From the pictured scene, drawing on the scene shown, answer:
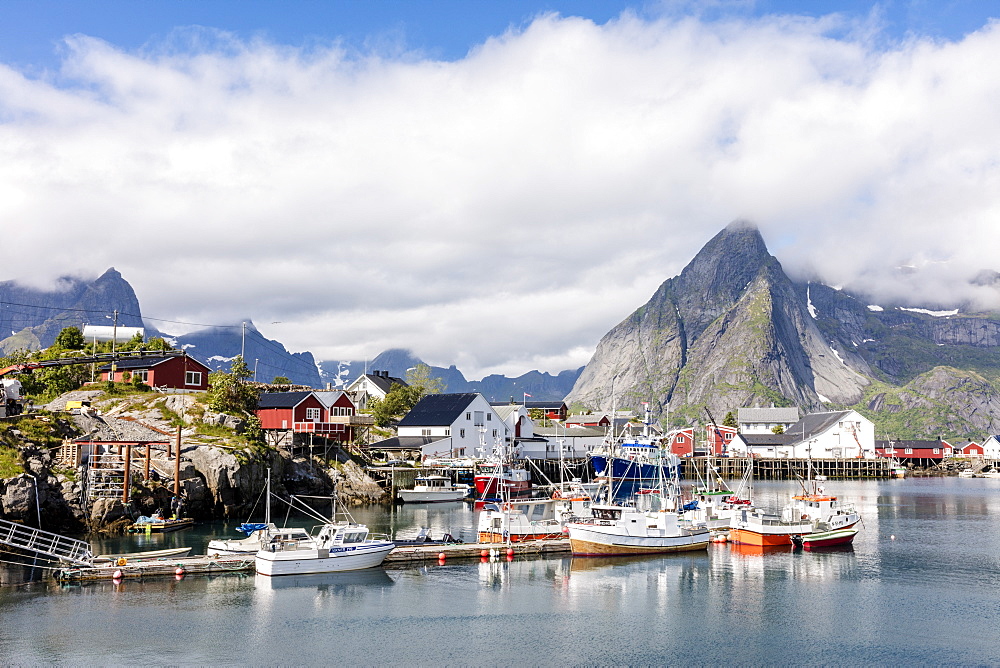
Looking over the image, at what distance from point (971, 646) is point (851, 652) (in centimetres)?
566

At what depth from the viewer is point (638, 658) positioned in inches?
1335

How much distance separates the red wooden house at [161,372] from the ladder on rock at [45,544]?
4261 centimetres

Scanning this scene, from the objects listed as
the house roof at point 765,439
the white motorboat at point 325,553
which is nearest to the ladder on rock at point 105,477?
the white motorboat at point 325,553

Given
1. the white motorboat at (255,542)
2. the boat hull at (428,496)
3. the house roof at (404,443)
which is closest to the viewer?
the white motorboat at (255,542)

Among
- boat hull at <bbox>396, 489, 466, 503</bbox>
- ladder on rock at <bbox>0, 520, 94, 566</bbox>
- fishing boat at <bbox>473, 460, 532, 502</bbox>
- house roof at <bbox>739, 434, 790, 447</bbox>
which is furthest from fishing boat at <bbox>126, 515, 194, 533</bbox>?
house roof at <bbox>739, 434, 790, 447</bbox>

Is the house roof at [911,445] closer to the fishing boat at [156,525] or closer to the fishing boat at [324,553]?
the fishing boat at [156,525]

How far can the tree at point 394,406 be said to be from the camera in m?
142

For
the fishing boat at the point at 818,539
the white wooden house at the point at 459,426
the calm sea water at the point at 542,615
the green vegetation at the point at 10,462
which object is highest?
the white wooden house at the point at 459,426

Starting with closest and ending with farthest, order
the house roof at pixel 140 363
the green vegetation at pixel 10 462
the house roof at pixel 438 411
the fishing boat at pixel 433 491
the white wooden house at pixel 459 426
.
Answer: the green vegetation at pixel 10 462
the fishing boat at pixel 433 491
the house roof at pixel 140 363
the white wooden house at pixel 459 426
the house roof at pixel 438 411

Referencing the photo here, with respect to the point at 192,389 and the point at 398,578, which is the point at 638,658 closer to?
the point at 398,578

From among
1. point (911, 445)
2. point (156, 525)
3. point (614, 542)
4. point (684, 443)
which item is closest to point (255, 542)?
point (156, 525)

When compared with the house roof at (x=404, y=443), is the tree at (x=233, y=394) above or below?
above

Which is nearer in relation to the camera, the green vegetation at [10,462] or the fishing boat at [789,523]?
the green vegetation at [10,462]

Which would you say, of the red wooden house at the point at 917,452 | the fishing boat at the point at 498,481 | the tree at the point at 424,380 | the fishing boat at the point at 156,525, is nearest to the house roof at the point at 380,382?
the tree at the point at 424,380
